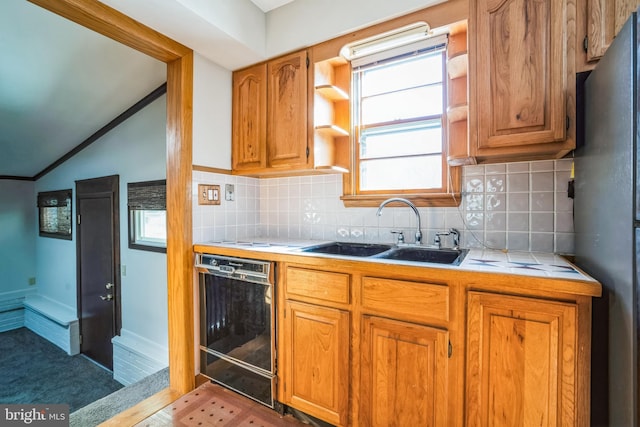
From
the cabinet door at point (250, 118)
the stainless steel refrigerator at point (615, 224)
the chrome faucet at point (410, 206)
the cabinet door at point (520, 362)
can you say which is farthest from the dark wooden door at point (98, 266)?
the stainless steel refrigerator at point (615, 224)

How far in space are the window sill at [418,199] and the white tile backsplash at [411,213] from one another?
37 millimetres

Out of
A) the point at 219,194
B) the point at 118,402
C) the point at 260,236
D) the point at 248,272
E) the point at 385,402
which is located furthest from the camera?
the point at 260,236

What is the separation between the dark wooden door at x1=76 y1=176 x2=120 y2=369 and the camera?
3.15 m

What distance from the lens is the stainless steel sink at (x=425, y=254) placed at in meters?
Answer: 1.60

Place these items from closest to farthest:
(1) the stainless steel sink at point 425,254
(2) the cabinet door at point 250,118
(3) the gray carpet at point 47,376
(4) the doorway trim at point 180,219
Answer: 1. (1) the stainless steel sink at point 425,254
2. (4) the doorway trim at point 180,219
3. (2) the cabinet door at point 250,118
4. (3) the gray carpet at point 47,376

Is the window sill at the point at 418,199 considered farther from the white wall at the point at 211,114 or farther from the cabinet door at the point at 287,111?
the white wall at the point at 211,114

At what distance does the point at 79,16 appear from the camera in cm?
144

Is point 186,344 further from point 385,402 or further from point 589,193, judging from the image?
point 589,193

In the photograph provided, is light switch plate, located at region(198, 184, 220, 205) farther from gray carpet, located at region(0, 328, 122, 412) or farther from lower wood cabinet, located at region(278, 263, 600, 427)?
gray carpet, located at region(0, 328, 122, 412)

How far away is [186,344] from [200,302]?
28 cm

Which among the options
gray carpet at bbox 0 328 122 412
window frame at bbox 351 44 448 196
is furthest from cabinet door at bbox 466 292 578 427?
gray carpet at bbox 0 328 122 412

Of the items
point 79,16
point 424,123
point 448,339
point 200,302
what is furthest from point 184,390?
point 424,123

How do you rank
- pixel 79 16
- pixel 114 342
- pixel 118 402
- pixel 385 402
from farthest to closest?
pixel 114 342
pixel 118 402
pixel 79 16
pixel 385 402

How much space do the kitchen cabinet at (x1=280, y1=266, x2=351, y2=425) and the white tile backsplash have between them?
0.71 m
